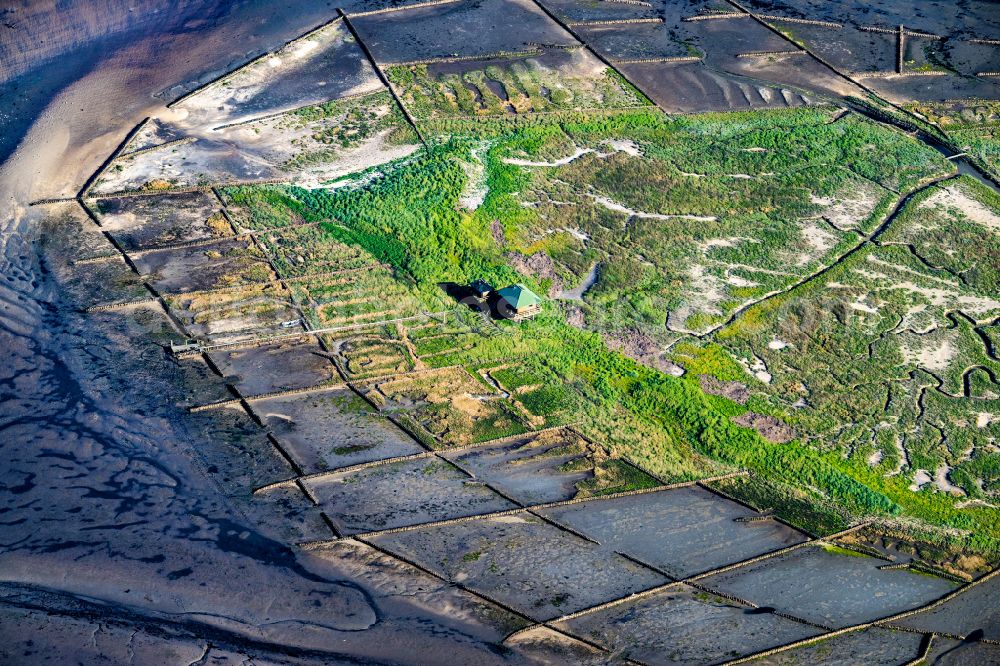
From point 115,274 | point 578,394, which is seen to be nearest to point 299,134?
point 115,274

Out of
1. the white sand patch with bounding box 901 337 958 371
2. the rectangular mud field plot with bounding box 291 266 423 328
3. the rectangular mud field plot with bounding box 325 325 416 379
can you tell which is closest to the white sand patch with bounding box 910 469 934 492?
the white sand patch with bounding box 901 337 958 371

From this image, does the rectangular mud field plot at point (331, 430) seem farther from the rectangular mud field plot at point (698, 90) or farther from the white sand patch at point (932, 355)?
the rectangular mud field plot at point (698, 90)

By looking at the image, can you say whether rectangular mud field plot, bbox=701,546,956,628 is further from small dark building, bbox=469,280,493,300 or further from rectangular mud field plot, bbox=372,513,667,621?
small dark building, bbox=469,280,493,300

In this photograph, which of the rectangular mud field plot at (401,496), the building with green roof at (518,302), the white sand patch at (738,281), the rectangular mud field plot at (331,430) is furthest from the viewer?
the white sand patch at (738,281)

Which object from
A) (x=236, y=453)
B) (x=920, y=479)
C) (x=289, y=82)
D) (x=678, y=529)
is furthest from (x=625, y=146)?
(x=236, y=453)

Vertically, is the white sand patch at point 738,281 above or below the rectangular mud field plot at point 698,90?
below

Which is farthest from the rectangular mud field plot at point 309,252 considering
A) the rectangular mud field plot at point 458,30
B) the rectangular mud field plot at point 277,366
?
the rectangular mud field plot at point 458,30

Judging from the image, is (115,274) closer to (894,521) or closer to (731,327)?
(731,327)

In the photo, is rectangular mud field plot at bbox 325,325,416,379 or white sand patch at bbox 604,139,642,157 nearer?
rectangular mud field plot at bbox 325,325,416,379
